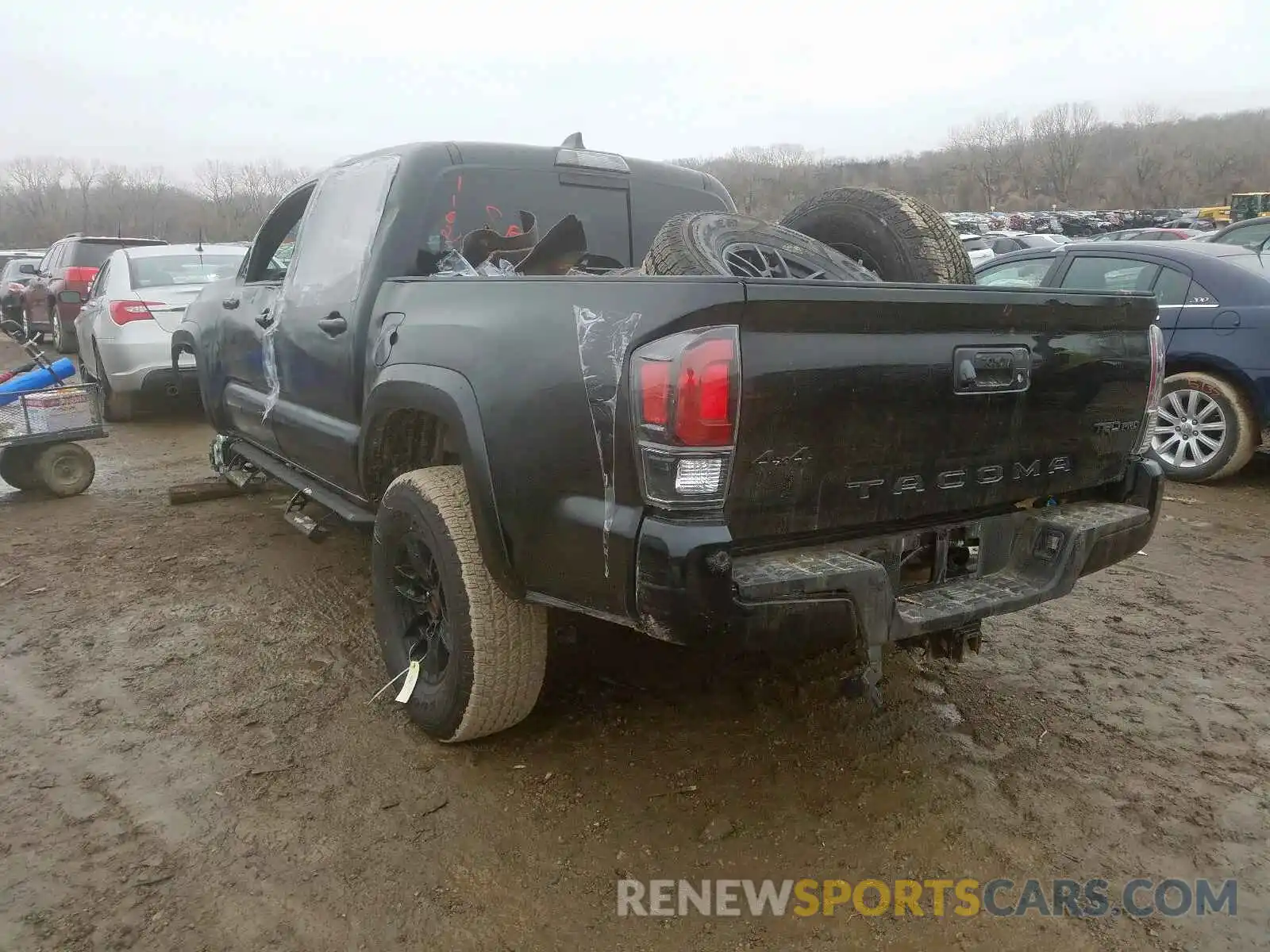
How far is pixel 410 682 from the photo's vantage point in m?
2.91

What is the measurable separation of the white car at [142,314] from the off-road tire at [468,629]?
5380mm

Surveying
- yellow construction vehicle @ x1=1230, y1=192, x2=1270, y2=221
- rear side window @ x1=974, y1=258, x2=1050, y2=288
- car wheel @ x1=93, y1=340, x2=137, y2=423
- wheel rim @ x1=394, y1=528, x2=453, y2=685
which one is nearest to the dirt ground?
wheel rim @ x1=394, y1=528, x2=453, y2=685

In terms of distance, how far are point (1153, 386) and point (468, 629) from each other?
222cm

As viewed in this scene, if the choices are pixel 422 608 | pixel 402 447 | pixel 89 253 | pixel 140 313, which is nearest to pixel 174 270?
pixel 140 313

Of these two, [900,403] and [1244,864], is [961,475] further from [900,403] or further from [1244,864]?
[1244,864]

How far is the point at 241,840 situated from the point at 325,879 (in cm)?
32

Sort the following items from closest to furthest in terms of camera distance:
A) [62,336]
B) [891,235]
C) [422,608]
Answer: [422,608] → [891,235] → [62,336]

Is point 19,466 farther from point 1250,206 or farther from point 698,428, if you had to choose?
point 1250,206

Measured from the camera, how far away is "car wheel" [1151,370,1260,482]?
5.73m

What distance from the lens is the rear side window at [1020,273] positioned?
689 cm

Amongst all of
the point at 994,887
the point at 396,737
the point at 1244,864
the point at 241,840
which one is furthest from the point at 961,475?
the point at 241,840

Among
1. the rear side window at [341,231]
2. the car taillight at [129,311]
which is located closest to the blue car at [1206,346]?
the rear side window at [341,231]

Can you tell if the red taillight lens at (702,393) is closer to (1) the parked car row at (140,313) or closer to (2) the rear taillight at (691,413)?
(2) the rear taillight at (691,413)

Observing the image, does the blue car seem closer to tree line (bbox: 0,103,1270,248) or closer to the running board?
the running board
